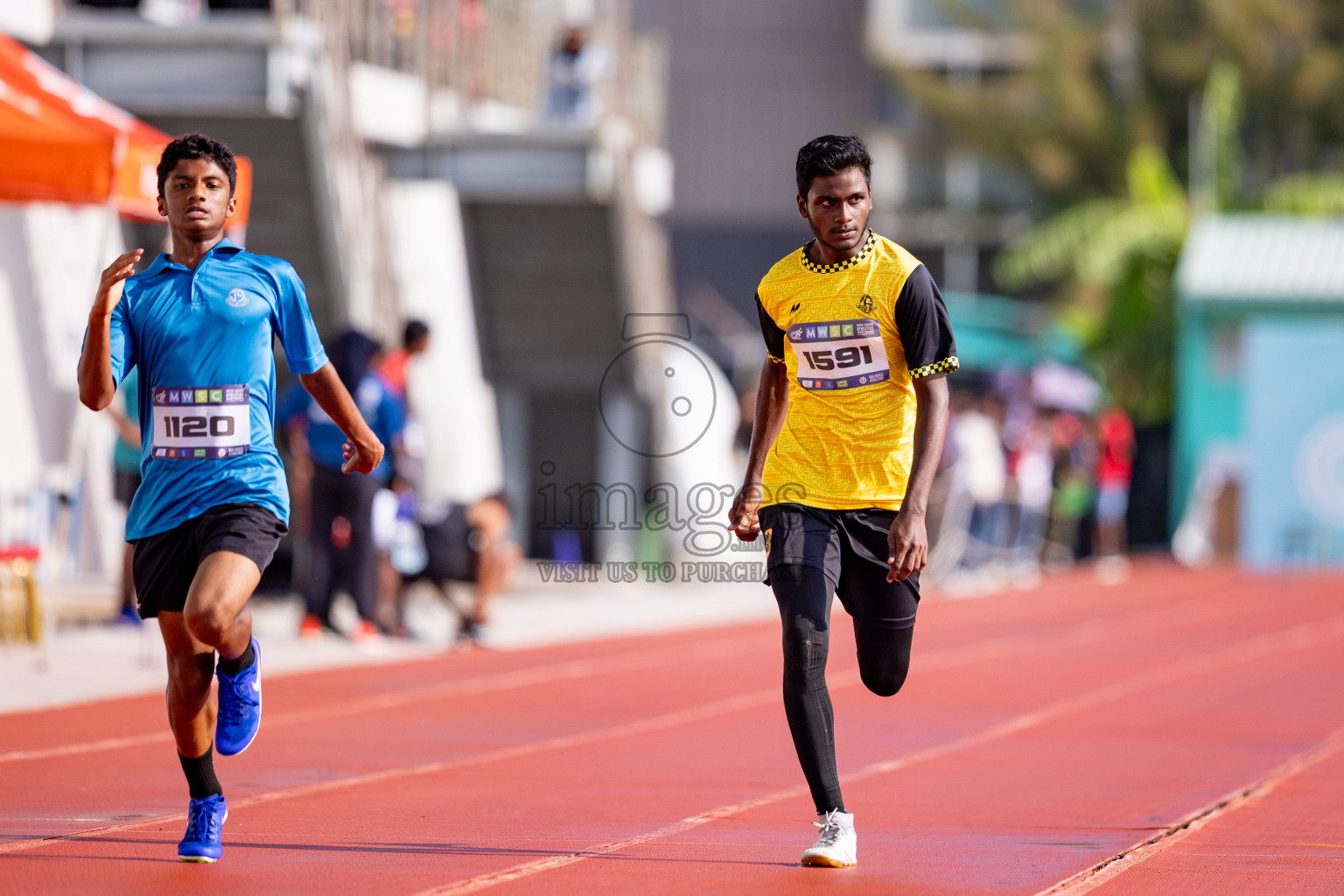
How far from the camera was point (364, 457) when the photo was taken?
241 inches

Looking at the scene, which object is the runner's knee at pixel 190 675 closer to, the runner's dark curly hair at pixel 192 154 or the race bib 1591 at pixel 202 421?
the race bib 1591 at pixel 202 421

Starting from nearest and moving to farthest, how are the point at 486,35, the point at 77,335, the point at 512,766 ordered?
the point at 512,766 < the point at 77,335 < the point at 486,35

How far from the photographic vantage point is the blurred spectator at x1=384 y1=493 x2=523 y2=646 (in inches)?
538

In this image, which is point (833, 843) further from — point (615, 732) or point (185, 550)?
point (615, 732)

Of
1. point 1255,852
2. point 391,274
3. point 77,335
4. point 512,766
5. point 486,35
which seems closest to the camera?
point 1255,852

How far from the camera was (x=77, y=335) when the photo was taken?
14.2m

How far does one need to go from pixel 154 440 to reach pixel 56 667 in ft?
20.6

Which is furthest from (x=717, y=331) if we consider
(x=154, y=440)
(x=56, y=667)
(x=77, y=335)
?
(x=154, y=440)

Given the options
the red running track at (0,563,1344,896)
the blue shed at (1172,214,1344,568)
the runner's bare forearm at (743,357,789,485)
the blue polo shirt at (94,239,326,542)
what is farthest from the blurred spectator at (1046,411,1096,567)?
the blue polo shirt at (94,239,326,542)

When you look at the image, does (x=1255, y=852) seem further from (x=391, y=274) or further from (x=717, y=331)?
(x=717, y=331)

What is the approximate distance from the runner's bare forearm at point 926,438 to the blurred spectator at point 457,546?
788cm

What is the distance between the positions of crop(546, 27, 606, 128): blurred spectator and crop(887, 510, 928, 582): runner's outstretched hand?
544 inches

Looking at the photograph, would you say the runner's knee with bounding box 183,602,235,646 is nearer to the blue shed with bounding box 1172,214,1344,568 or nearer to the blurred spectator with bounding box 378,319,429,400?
the blurred spectator with bounding box 378,319,429,400

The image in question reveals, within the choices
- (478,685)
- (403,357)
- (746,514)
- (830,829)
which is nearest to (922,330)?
(746,514)
